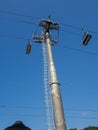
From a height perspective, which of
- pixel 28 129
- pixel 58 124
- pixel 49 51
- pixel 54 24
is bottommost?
pixel 28 129

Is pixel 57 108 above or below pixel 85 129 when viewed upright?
below

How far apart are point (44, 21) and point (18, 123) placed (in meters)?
9.98

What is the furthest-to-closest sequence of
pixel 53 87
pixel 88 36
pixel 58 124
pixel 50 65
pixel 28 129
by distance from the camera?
pixel 88 36, pixel 50 65, pixel 53 87, pixel 58 124, pixel 28 129

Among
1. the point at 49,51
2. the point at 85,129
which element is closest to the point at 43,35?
the point at 49,51

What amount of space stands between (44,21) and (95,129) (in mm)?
69494

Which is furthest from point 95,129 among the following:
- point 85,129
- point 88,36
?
point 88,36

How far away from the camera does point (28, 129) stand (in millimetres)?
5793

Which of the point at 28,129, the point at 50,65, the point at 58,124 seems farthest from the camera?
the point at 50,65

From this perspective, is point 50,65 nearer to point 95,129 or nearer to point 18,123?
point 18,123

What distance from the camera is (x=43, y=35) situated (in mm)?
14500

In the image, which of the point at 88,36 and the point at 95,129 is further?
the point at 95,129

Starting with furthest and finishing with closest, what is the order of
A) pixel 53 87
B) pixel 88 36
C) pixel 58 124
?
pixel 88 36
pixel 53 87
pixel 58 124

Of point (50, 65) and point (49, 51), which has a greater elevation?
point (49, 51)

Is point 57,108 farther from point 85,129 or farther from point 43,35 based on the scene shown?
point 85,129
